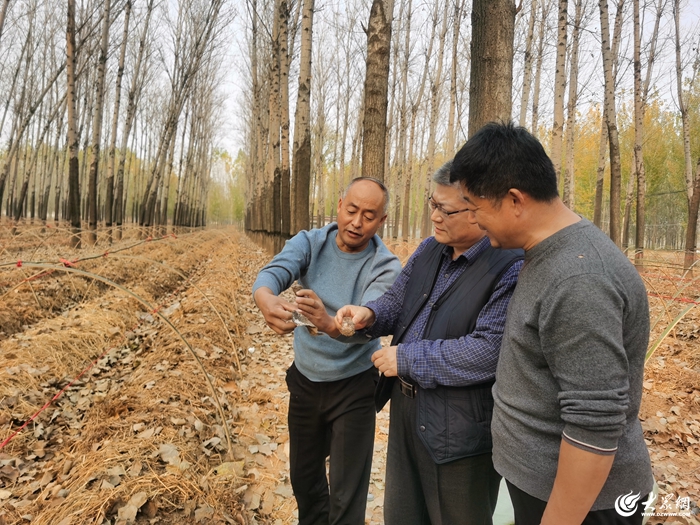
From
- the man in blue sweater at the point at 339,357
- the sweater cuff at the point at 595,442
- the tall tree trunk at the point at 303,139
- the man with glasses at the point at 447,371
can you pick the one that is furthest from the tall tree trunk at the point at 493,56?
the tall tree trunk at the point at 303,139

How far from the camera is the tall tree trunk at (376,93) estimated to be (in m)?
4.28

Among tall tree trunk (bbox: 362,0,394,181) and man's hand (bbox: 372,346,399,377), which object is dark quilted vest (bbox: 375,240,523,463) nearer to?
man's hand (bbox: 372,346,399,377)

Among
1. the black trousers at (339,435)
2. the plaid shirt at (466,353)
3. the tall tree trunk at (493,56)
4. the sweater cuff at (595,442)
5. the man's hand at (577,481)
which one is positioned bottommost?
the black trousers at (339,435)

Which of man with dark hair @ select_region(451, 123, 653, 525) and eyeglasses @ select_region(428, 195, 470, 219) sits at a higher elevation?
eyeglasses @ select_region(428, 195, 470, 219)

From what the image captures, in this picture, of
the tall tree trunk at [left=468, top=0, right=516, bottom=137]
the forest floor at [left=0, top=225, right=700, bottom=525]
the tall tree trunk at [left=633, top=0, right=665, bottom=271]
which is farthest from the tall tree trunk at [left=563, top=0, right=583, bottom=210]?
Result: the tall tree trunk at [left=468, top=0, right=516, bottom=137]

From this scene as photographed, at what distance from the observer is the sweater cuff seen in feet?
2.88

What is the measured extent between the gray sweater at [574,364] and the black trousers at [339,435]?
78 centimetres

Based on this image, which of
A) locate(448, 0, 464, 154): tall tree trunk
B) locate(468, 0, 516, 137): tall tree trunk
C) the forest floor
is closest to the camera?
the forest floor

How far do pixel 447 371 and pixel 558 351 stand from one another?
15.7 inches

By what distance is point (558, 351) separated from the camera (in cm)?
92

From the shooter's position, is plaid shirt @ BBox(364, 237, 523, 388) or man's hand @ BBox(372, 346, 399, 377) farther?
man's hand @ BBox(372, 346, 399, 377)

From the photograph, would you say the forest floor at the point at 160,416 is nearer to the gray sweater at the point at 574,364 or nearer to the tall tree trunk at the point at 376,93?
the gray sweater at the point at 574,364

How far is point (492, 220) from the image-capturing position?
107 centimetres

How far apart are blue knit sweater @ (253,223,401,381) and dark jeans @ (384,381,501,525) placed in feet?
0.98
